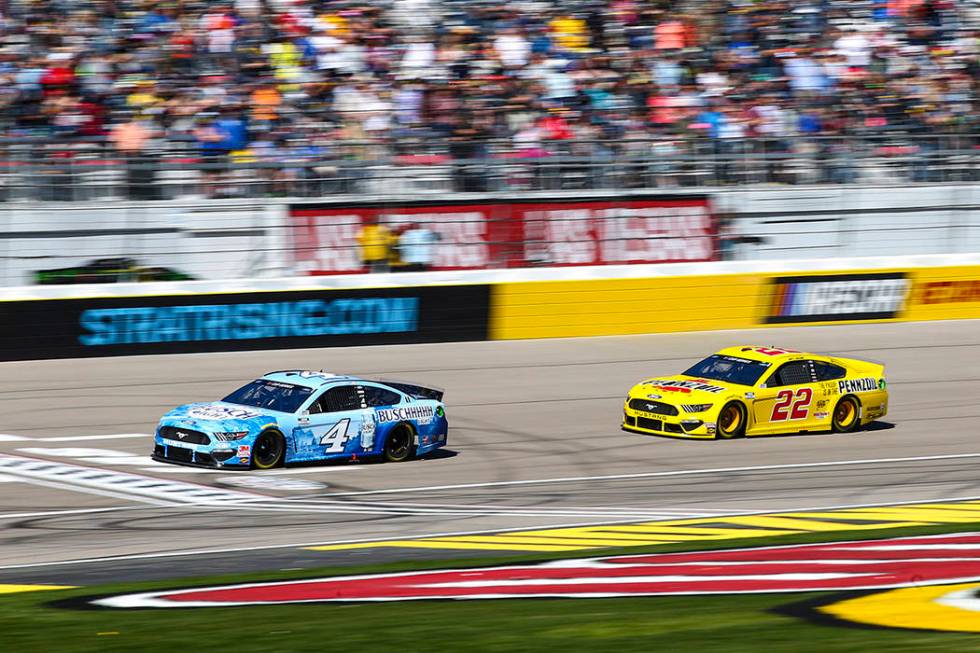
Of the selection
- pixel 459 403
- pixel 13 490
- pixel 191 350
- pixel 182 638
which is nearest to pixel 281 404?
pixel 13 490

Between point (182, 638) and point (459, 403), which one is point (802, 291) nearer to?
point (459, 403)

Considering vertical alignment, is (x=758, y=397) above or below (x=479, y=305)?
below

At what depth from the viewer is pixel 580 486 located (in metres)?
14.2

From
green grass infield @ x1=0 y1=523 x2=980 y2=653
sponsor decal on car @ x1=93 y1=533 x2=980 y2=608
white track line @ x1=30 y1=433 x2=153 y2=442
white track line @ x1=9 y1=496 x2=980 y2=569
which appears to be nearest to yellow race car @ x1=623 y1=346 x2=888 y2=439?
white track line @ x1=9 y1=496 x2=980 y2=569

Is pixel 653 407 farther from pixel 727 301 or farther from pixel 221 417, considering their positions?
pixel 727 301

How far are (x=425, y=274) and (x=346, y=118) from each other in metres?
2.60

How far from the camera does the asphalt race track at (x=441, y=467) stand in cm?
1159

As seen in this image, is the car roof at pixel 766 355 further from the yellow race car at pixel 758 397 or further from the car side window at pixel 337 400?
the car side window at pixel 337 400

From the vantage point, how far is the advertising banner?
771 inches

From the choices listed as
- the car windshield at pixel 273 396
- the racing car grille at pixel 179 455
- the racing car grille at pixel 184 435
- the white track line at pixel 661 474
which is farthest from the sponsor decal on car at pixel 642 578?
the car windshield at pixel 273 396

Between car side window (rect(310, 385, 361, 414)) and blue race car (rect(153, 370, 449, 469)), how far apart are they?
0.4 inches

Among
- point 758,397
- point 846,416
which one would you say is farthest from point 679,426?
point 846,416

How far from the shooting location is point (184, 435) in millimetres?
14094

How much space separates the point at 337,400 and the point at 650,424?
386 centimetres
